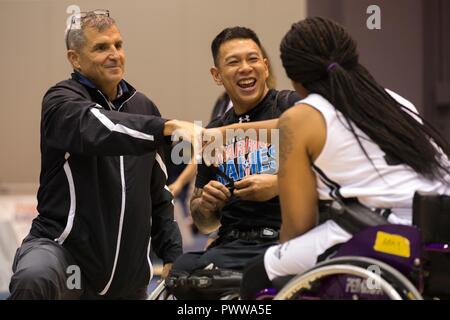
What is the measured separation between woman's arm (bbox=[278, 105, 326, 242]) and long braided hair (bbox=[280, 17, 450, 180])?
0.12 metres

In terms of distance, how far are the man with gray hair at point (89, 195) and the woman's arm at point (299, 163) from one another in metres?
0.95

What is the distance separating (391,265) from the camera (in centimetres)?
Result: 296

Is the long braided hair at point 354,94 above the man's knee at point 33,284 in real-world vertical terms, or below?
above

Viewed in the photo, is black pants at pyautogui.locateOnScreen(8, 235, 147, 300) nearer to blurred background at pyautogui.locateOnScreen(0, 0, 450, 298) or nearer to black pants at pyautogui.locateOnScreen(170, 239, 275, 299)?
black pants at pyautogui.locateOnScreen(170, 239, 275, 299)

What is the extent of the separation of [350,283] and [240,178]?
114cm

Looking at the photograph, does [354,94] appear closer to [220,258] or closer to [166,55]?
[220,258]

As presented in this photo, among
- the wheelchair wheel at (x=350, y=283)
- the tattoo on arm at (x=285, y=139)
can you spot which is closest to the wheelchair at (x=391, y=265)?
the wheelchair wheel at (x=350, y=283)

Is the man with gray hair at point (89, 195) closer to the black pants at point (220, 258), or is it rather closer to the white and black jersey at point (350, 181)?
the black pants at point (220, 258)

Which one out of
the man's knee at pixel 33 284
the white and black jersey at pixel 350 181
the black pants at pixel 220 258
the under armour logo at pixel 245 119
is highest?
the under armour logo at pixel 245 119

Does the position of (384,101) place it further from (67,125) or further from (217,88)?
(217,88)

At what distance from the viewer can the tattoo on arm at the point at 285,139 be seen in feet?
10.2
